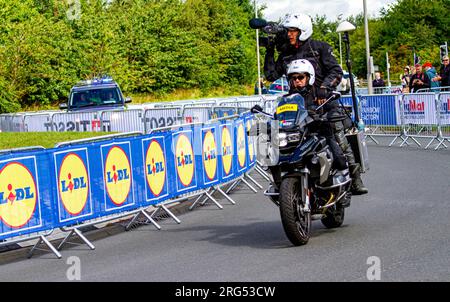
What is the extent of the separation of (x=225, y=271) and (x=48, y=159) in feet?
11.0

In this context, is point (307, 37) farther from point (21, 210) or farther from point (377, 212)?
point (21, 210)

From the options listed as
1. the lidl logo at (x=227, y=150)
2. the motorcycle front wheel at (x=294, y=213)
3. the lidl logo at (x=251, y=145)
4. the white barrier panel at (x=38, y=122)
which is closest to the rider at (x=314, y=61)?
the motorcycle front wheel at (x=294, y=213)

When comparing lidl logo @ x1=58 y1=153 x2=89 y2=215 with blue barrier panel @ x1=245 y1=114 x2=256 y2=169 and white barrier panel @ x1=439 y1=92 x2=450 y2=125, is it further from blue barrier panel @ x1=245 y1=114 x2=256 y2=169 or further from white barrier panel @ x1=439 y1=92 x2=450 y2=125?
white barrier panel @ x1=439 y1=92 x2=450 y2=125

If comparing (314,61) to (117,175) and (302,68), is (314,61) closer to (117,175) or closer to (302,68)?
(302,68)

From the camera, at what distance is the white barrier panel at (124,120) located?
27.3 m

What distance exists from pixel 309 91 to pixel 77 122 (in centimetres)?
1958

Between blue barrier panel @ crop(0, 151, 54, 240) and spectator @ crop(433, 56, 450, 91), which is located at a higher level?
spectator @ crop(433, 56, 450, 91)

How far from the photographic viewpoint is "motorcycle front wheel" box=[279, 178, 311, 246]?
9039mm

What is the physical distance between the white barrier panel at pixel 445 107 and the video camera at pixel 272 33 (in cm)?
1318

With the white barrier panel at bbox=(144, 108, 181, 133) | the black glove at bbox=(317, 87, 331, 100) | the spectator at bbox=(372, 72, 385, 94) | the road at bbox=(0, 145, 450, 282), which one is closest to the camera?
the road at bbox=(0, 145, 450, 282)

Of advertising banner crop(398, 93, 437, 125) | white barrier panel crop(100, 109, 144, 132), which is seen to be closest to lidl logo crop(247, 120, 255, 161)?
advertising banner crop(398, 93, 437, 125)

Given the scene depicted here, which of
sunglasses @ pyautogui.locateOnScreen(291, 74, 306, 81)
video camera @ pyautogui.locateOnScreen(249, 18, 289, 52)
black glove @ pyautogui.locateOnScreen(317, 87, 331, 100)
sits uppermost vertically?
video camera @ pyautogui.locateOnScreen(249, 18, 289, 52)

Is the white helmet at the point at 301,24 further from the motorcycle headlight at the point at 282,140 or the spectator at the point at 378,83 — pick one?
the spectator at the point at 378,83

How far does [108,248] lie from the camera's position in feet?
35.7
